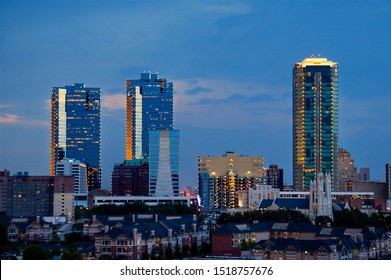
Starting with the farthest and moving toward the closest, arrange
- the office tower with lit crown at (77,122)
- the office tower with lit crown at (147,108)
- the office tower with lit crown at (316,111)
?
the office tower with lit crown at (147,108)
the office tower with lit crown at (77,122)
the office tower with lit crown at (316,111)

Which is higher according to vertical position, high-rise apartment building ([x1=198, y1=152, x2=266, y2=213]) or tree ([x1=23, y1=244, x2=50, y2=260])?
high-rise apartment building ([x1=198, y1=152, x2=266, y2=213])

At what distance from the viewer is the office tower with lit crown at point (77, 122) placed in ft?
176

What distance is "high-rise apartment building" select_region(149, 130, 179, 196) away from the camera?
123 ft

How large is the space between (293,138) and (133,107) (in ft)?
51.1

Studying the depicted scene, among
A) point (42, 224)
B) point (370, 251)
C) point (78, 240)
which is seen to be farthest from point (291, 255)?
point (42, 224)

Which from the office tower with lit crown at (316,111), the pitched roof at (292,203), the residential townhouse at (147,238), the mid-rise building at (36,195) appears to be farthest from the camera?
the office tower with lit crown at (316,111)

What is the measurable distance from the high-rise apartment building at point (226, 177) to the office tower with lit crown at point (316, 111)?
334 centimetres

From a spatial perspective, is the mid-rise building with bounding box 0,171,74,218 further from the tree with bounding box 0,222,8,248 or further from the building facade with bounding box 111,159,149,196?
the tree with bounding box 0,222,8,248

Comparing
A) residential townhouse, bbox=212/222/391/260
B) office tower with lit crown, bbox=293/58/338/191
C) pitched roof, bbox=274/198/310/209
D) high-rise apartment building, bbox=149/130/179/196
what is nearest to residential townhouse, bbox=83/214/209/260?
residential townhouse, bbox=212/222/391/260

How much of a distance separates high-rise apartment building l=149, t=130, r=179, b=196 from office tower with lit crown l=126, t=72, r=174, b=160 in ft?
44.8

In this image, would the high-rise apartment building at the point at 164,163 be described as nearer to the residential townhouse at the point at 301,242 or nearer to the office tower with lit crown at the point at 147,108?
the office tower with lit crown at the point at 147,108

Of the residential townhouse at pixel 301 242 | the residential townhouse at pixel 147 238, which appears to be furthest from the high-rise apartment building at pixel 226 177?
the residential townhouse at pixel 147 238

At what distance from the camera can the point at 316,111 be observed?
142 feet
